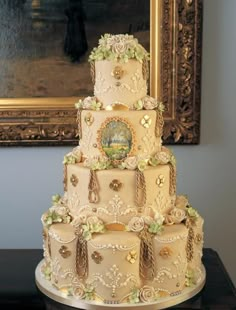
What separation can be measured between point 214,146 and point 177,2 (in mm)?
652

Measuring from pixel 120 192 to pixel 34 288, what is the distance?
18.2 inches

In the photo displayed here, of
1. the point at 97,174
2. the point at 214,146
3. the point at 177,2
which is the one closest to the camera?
the point at 97,174

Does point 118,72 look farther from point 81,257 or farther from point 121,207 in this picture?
point 81,257

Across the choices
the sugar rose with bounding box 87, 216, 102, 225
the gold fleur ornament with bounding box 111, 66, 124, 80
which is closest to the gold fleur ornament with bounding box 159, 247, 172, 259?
the sugar rose with bounding box 87, 216, 102, 225

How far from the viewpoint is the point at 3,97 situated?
2127mm

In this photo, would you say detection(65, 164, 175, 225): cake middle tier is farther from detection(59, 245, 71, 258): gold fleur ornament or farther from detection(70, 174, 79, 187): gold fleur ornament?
detection(59, 245, 71, 258): gold fleur ornament

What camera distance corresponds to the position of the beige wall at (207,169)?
83.4 inches

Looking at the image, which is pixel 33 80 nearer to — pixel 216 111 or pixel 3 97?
pixel 3 97

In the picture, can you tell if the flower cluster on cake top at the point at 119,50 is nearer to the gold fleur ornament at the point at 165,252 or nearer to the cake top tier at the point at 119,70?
the cake top tier at the point at 119,70

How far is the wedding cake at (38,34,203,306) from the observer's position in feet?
4.86

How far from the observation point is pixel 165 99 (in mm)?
2098

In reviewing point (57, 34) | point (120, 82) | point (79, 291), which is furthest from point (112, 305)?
point (57, 34)

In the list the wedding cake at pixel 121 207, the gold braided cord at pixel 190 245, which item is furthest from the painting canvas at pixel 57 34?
the gold braided cord at pixel 190 245

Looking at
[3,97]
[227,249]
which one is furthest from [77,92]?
[227,249]
